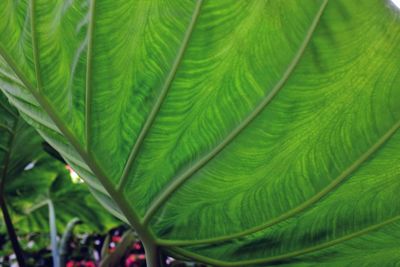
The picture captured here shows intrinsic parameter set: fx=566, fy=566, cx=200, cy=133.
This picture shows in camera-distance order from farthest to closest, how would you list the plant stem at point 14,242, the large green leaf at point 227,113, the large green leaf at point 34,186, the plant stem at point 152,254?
the large green leaf at point 34,186 → the plant stem at point 14,242 → the plant stem at point 152,254 → the large green leaf at point 227,113

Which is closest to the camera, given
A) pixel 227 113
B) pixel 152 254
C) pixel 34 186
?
pixel 227 113

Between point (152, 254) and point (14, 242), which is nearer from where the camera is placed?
point (152, 254)

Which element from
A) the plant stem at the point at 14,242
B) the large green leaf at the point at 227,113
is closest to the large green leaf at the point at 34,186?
the plant stem at the point at 14,242

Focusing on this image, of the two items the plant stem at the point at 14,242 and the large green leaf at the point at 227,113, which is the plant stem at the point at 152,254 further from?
the plant stem at the point at 14,242

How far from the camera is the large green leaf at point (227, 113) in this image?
26.2 inches

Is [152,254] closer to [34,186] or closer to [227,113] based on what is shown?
[227,113]

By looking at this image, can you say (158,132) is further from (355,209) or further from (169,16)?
(355,209)

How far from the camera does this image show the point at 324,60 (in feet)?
2.21

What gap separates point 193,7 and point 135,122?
0.60 ft

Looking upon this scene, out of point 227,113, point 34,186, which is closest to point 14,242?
point 34,186

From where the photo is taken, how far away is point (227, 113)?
73cm

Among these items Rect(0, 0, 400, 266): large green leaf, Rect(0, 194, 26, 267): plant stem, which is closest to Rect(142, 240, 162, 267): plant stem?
Rect(0, 0, 400, 266): large green leaf

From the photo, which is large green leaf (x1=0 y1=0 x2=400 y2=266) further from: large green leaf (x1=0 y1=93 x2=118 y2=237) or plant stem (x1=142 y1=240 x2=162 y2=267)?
large green leaf (x1=0 y1=93 x2=118 y2=237)

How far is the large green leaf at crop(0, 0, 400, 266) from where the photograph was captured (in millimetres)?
666
